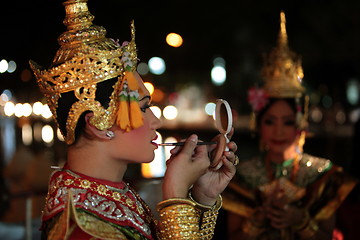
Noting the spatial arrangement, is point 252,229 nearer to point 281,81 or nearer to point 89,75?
point 281,81

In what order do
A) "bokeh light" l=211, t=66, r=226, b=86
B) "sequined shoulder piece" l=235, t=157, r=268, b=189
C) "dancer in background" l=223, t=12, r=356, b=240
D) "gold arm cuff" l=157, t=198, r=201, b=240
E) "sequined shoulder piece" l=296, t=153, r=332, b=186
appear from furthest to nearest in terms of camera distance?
"bokeh light" l=211, t=66, r=226, b=86 → "sequined shoulder piece" l=235, t=157, r=268, b=189 → "sequined shoulder piece" l=296, t=153, r=332, b=186 → "dancer in background" l=223, t=12, r=356, b=240 → "gold arm cuff" l=157, t=198, r=201, b=240

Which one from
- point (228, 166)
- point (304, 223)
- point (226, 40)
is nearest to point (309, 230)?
point (304, 223)

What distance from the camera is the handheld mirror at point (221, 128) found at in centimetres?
239

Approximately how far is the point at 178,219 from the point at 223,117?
534 millimetres

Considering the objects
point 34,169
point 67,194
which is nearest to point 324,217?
point 67,194

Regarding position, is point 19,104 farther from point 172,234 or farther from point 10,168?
point 172,234

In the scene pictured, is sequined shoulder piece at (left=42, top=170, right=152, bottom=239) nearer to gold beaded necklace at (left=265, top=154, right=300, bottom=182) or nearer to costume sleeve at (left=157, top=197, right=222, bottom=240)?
costume sleeve at (left=157, top=197, right=222, bottom=240)

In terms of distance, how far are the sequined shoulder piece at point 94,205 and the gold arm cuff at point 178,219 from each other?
94 millimetres

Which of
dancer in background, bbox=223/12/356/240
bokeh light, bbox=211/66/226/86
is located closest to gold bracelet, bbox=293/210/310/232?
dancer in background, bbox=223/12/356/240

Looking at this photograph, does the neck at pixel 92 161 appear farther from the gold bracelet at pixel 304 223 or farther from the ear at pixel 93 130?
the gold bracelet at pixel 304 223

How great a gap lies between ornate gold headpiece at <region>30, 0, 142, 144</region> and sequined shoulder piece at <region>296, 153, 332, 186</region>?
226cm

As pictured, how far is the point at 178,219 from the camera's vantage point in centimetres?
226

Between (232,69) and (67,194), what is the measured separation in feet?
82.8

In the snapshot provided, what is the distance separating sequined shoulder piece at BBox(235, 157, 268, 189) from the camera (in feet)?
13.6
